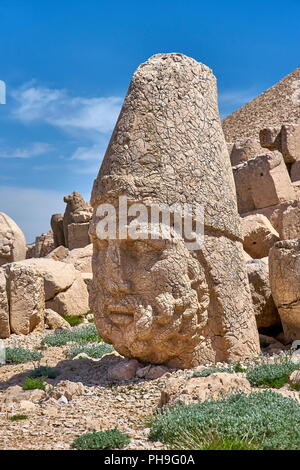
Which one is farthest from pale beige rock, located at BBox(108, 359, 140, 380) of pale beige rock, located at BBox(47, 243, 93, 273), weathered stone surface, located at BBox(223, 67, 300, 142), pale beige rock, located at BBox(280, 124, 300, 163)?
weathered stone surface, located at BBox(223, 67, 300, 142)

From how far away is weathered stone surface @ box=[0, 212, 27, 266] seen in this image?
15.9 m

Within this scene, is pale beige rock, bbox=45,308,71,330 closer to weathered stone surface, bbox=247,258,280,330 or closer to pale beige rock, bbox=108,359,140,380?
weathered stone surface, bbox=247,258,280,330

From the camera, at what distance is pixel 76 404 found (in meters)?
6.11

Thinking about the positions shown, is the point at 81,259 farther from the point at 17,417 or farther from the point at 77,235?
the point at 17,417

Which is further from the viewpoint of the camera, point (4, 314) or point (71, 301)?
point (71, 301)

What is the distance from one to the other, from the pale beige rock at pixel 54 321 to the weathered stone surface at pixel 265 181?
5.54 m

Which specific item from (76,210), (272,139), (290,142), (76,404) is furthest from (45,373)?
(76,210)

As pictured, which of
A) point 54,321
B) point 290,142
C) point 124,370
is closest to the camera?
point 124,370

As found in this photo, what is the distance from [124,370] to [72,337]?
3.69m

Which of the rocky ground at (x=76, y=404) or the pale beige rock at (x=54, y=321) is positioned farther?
the pale beige rock at (x=54, y=321)

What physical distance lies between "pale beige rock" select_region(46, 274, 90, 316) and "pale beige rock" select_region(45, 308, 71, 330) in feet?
2.70

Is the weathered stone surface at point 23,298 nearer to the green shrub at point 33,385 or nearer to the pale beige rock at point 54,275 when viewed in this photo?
the pale beige rock at point 54,275

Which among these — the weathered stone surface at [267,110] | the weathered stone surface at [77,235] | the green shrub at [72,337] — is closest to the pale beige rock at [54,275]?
the green shrub at [72,337]

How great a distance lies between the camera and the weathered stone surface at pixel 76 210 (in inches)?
926
